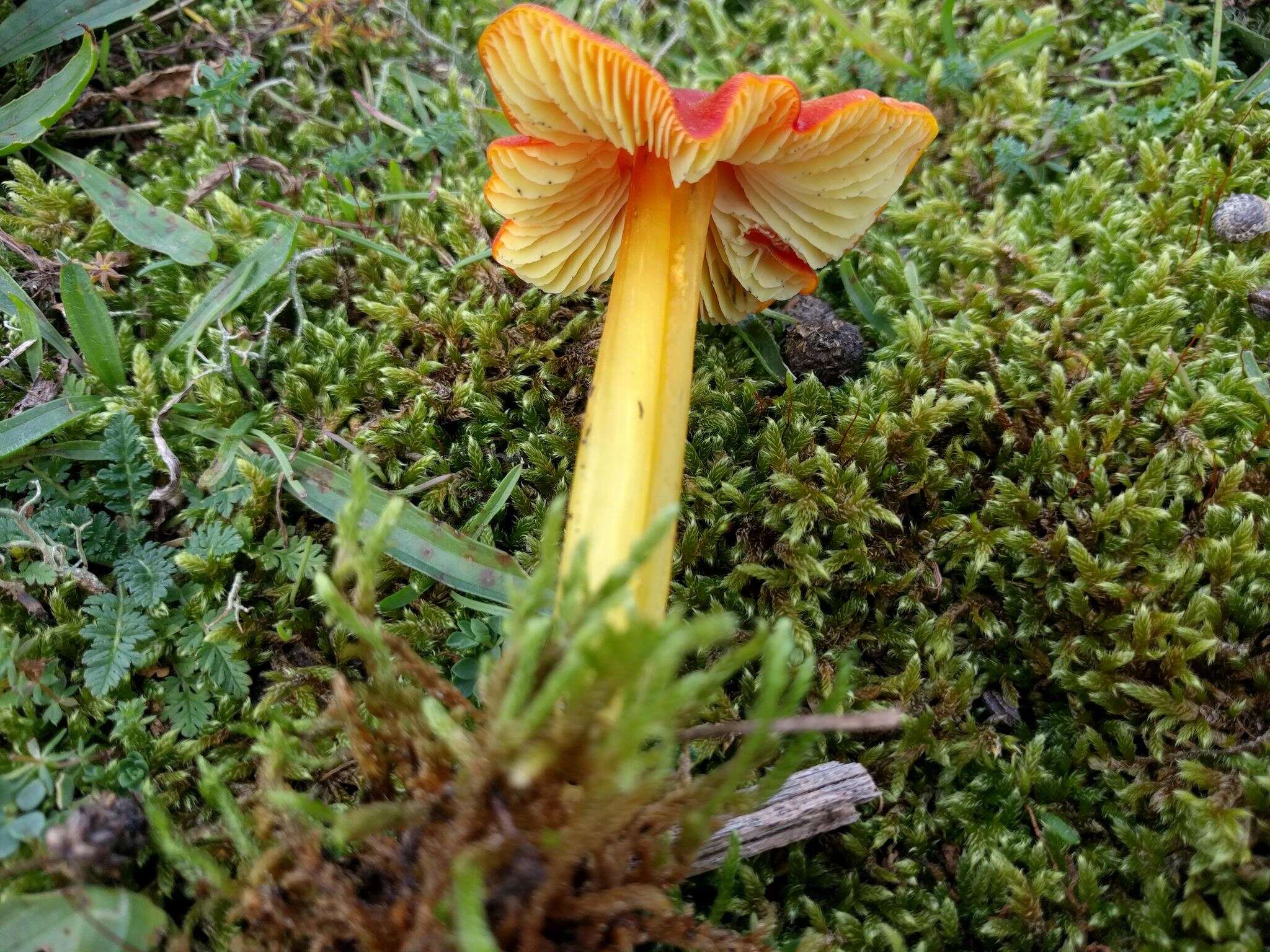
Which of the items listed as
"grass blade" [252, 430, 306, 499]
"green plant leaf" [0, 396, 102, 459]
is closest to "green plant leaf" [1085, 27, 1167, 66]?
"grass blade" [252, 430, 306, 499]

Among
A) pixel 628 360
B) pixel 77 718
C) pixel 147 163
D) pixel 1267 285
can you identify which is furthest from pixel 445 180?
pixel 1267 285

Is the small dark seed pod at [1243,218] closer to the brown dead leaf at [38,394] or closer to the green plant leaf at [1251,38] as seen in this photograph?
the green plant leaf at [1251,38]

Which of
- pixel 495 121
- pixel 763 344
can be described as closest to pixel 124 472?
pixel 495 121

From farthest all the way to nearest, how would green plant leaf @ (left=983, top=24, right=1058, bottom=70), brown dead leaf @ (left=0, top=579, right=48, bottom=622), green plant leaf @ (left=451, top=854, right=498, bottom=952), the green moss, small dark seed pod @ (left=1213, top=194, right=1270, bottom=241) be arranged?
green plant leaf @ (left=983, top=24, right=1058, bottom=70)
small dark seed pod @ (left=1213, top=194, right=1270, bottom=241)
brown dead leaf @ (left=0, top=579, right=48, bottom=622)
the green moss
green plant leaf @ (left=451, top=854, right=498, bottom=952)

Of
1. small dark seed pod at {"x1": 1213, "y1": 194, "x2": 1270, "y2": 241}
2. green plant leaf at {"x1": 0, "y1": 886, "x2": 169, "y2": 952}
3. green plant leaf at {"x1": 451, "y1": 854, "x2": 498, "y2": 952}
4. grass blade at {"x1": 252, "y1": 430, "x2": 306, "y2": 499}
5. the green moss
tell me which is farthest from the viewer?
small dark seed pod at {"x1": 1213, "y1": 194, "x2": 1270, "y2": 241}

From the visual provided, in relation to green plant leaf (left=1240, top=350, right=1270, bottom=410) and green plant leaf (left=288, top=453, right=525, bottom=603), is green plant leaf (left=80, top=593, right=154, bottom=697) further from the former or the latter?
green plant leaf (left=1240, top=350, right=1270, bottom=410)

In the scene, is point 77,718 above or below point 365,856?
below

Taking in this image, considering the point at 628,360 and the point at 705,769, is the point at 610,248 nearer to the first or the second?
the point at 628,360
